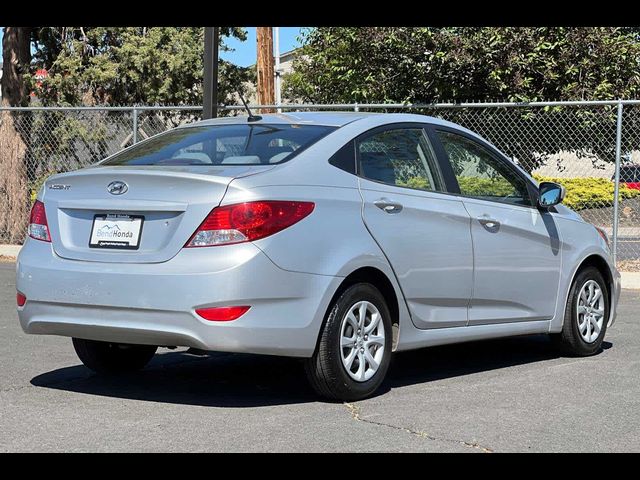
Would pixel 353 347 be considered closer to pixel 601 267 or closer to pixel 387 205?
pixel 387 205

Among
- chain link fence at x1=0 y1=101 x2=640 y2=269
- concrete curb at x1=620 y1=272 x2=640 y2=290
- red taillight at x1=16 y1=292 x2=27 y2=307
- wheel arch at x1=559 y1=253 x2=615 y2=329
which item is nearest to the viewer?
red taillight at x1=16 y1=292 x2=27 y2=307

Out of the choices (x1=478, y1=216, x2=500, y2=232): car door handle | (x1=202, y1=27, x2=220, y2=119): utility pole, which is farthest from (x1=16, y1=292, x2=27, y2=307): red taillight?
(x1=202, y1=27, x2=220, y2=119): utility pole

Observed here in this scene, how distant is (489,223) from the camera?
22.6ft

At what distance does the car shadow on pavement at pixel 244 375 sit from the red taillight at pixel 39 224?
94cm

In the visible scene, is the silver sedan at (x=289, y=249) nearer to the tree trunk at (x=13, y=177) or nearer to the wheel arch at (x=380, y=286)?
the wheel arch at (x=380, y=286)

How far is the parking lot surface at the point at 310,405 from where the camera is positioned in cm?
496

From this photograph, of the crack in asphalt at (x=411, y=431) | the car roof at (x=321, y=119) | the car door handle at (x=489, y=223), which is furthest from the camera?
the car door handle at (x=489, y=223)

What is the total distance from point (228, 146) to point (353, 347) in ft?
4.66

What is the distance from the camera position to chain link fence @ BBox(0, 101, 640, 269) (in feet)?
50.1

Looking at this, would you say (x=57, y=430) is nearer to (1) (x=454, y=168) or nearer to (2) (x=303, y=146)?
(2) (x=303, y=146)

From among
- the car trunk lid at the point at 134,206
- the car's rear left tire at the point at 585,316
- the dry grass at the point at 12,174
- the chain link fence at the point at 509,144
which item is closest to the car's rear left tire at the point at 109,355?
the car trunk lid at the point at 134,206

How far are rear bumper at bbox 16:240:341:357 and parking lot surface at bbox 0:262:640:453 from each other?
1.33ft

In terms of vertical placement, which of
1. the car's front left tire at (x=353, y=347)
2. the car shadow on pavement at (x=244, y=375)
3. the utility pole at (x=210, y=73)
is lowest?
the car shadow on pavement at (x=244, y=375)

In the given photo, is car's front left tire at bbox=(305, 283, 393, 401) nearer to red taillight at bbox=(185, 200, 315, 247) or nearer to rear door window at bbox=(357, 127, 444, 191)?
red taillight at bbox=(185, 200, 315, 247)
